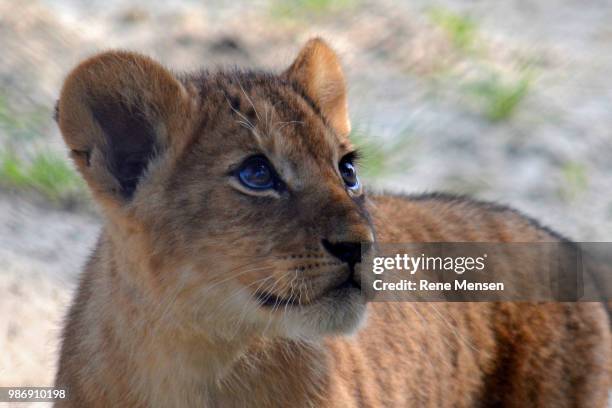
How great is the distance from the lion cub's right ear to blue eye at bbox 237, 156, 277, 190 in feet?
0.92

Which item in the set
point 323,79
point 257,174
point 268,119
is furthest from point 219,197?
point 323,79

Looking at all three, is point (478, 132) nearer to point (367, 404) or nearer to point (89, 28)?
point (89, 28)

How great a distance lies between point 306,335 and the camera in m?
3.77

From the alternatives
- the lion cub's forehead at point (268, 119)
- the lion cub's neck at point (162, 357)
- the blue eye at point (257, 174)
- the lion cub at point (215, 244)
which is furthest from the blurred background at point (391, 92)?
the blue eye at point (257, 174)

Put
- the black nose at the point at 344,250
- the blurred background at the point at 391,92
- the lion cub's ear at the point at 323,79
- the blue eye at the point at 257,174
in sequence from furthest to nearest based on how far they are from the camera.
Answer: the blurred background at the point at 391,92 → the lion cub's ear at the point at 323,79 → the blue eye at the point at 257,174 → the black nose at the point at 344,250

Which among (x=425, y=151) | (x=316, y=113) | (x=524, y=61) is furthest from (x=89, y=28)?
(x=316, y=113)

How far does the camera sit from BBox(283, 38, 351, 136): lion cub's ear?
4387 mm

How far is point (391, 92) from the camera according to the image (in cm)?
871

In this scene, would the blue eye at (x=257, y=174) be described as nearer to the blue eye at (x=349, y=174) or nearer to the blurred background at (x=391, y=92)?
the blue eye at (x=349, y=174)

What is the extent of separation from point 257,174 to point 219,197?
0.15 metres

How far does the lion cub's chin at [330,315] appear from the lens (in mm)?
3637

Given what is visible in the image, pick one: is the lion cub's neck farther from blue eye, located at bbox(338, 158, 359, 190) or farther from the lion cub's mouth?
blue eye, located at bbox(338, 158, 359, 190)

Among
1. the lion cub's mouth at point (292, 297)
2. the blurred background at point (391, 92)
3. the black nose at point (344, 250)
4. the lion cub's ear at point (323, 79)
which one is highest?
the blurred background at point (391, 92)

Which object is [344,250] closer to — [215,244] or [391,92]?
[215,244]
